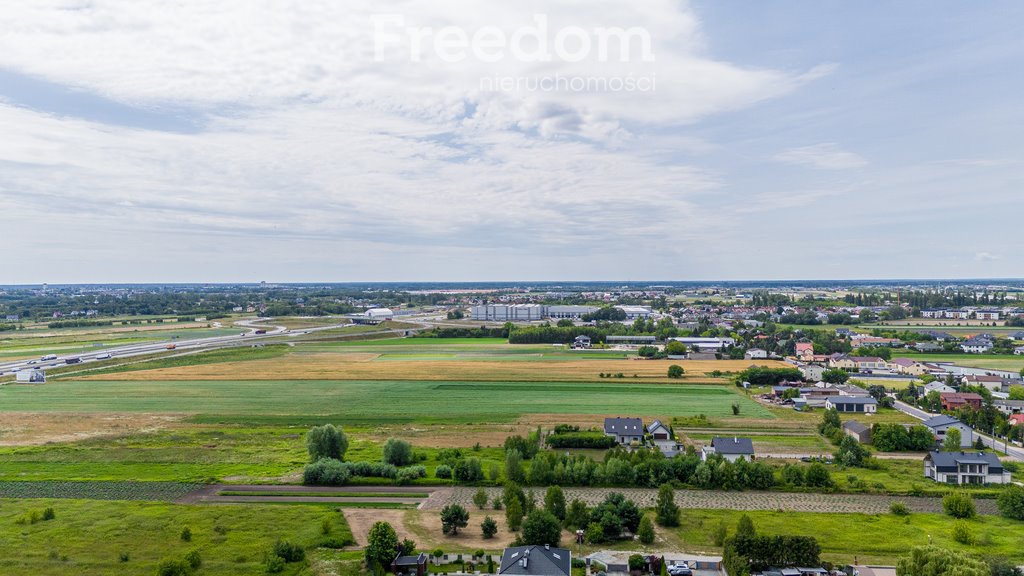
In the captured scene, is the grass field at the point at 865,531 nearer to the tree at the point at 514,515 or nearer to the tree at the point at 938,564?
the tree at the point at 938,564

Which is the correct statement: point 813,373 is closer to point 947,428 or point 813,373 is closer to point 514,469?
point 947,428

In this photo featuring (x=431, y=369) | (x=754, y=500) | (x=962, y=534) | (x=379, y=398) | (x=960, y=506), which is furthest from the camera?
(x=431, y=369)

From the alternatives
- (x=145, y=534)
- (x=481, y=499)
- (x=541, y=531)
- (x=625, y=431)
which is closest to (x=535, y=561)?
(x=541, y=531)

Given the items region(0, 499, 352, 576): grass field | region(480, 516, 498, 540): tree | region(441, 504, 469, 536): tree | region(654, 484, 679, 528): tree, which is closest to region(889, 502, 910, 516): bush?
region(654, 484, 679, 528): tree

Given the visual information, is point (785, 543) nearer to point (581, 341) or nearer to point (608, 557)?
point (608, 557)

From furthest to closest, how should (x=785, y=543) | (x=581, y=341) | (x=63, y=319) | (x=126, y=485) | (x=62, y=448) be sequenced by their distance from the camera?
(x=63, y=319) → (x=581, y=341) → (x=62, y=448) → (x=126, y=485) → (x=785, y=543)

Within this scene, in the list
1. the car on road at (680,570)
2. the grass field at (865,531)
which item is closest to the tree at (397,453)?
the grass field at (865,531)

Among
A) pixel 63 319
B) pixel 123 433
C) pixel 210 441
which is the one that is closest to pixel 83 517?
pixel 210 441

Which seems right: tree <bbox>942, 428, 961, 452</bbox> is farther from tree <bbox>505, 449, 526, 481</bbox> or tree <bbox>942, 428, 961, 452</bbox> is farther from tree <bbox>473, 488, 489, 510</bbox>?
tree <bbox>473, 488, 489, 510</bbox>
